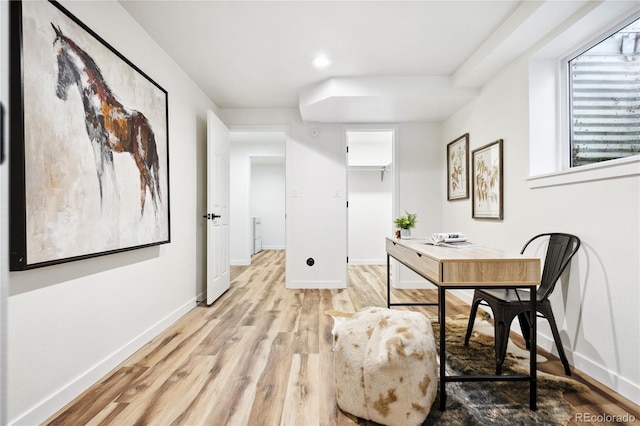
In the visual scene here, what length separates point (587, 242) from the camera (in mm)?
1812

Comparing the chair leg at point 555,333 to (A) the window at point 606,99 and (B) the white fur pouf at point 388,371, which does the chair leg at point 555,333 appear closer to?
(B) the white fur pouf at point 388,371

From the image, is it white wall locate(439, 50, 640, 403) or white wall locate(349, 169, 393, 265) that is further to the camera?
white wall locate(349, 169, 393, 265)

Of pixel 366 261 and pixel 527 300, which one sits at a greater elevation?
pixel 527 300

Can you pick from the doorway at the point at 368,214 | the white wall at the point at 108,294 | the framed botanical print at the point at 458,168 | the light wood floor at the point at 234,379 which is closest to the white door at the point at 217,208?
the white wall at the point at 108,294

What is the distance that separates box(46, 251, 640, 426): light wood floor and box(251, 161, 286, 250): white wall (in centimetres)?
504

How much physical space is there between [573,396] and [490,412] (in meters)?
0.52

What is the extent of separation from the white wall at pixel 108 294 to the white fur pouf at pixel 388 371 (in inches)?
53.0

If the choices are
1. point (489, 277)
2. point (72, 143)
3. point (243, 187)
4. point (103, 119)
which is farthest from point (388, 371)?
point (243, 187)

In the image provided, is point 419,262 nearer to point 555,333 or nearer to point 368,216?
point 555,333

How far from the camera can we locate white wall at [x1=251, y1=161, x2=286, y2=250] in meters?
8.05

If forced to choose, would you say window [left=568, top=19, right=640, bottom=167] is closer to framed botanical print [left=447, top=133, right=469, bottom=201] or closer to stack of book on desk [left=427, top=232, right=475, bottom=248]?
stack of book on desk [left=427, top=232, right=475, bottom=248]

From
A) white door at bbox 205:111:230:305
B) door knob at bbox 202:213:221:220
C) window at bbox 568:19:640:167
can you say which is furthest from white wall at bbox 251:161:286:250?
window at bbox 568:19:640:167

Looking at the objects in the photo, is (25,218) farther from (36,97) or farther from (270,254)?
(270,254)

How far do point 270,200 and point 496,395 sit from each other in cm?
701
